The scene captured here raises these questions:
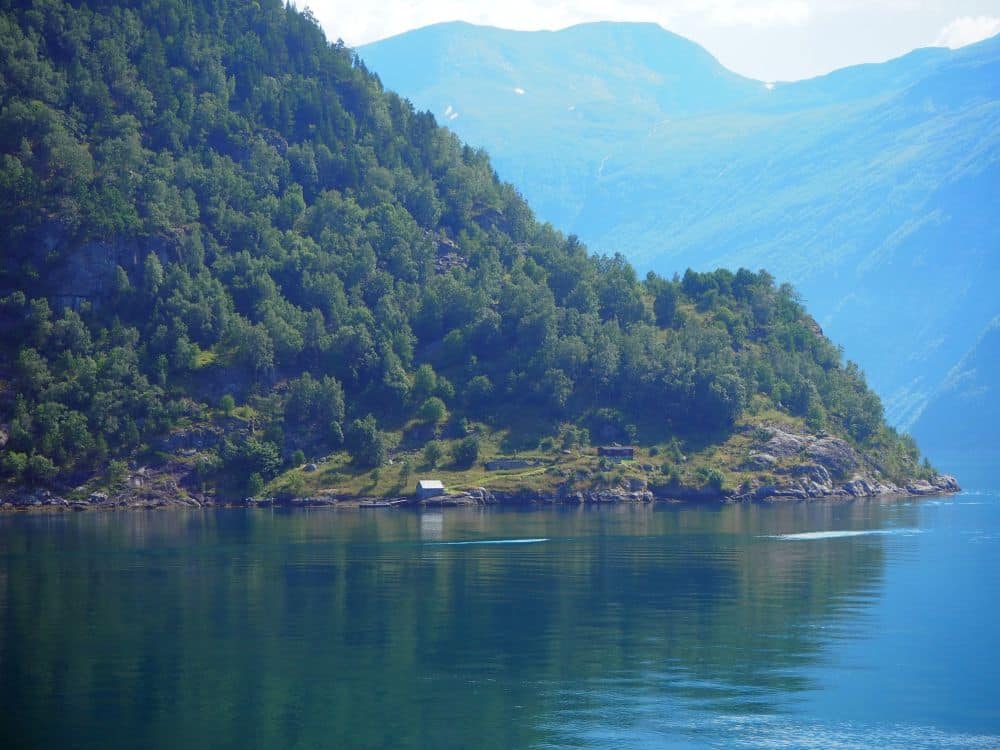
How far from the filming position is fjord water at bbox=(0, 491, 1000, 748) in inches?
2618

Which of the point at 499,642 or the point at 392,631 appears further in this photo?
the point at 392,631

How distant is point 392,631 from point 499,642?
8.12 m

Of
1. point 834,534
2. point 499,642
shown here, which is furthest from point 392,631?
point 834,534

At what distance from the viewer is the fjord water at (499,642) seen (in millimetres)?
66500

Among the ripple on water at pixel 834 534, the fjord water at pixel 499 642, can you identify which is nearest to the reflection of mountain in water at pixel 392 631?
the fjord water at pixel 499 642

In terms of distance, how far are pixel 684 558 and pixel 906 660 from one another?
4875 centimetres

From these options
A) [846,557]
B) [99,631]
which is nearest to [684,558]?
[846,557]

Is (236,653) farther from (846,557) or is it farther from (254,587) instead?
(846,557)

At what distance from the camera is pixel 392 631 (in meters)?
89.9

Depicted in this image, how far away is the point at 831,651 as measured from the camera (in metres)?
84.1

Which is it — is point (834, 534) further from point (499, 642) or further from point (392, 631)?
point (392, 631)

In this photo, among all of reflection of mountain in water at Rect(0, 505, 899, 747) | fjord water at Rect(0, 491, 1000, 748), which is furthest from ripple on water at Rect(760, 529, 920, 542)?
reflection of mountain in water at Rect(0, 505, 899, 747)

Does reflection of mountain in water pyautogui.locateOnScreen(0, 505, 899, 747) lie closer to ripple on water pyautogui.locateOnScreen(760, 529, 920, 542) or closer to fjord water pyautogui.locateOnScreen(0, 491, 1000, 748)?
fjord water pyautogui.locateOnScreen(0, 491, 1000, 748)

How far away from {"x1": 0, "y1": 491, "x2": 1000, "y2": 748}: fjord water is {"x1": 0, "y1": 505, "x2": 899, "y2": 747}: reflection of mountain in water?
0.83 ft
